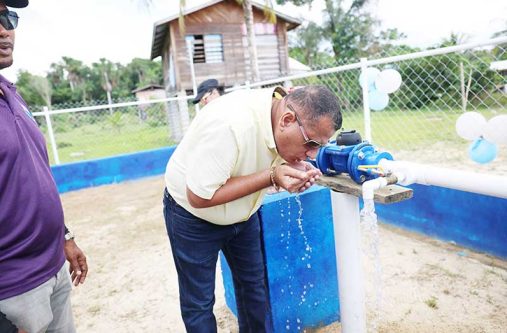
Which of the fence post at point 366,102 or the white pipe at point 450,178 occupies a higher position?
the fence post at point 366,102

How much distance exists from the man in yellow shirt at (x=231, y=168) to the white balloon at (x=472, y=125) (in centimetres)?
192

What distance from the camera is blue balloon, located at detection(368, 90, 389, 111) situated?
3.41 metres

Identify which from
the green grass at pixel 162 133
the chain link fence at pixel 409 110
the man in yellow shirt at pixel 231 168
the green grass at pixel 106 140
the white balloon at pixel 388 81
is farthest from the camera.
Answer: the green grass at pixel 106 140

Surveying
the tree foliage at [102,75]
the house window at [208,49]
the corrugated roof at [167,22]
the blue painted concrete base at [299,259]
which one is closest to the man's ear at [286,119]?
the blue painted concrete base at [299,259]

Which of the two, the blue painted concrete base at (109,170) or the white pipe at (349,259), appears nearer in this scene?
the white pipe at (349,259)

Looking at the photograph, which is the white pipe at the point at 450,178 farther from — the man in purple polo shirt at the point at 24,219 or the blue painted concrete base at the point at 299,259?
the man in purple polo shirt at the point at 24,219

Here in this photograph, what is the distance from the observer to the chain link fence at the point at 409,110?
3.50 metres

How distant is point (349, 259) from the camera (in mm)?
1643

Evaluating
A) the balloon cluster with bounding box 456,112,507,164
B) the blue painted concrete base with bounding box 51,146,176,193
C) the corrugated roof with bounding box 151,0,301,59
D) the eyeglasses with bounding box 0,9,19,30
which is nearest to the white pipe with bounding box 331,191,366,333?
the eyeglasses with bounding box 0,9,19,30

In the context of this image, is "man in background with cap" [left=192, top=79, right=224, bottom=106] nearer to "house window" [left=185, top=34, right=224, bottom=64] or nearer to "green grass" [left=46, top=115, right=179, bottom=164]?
"green grass" [left=46, top=115, right=179, bottom=164]

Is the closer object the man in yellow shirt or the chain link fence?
the man in yellow shirt

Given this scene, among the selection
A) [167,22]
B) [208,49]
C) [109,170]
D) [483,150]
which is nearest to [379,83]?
[483,150]

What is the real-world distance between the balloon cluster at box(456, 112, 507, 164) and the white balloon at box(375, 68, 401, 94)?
660 millimetres

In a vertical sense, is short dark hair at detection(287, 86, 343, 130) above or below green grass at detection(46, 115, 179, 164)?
above
